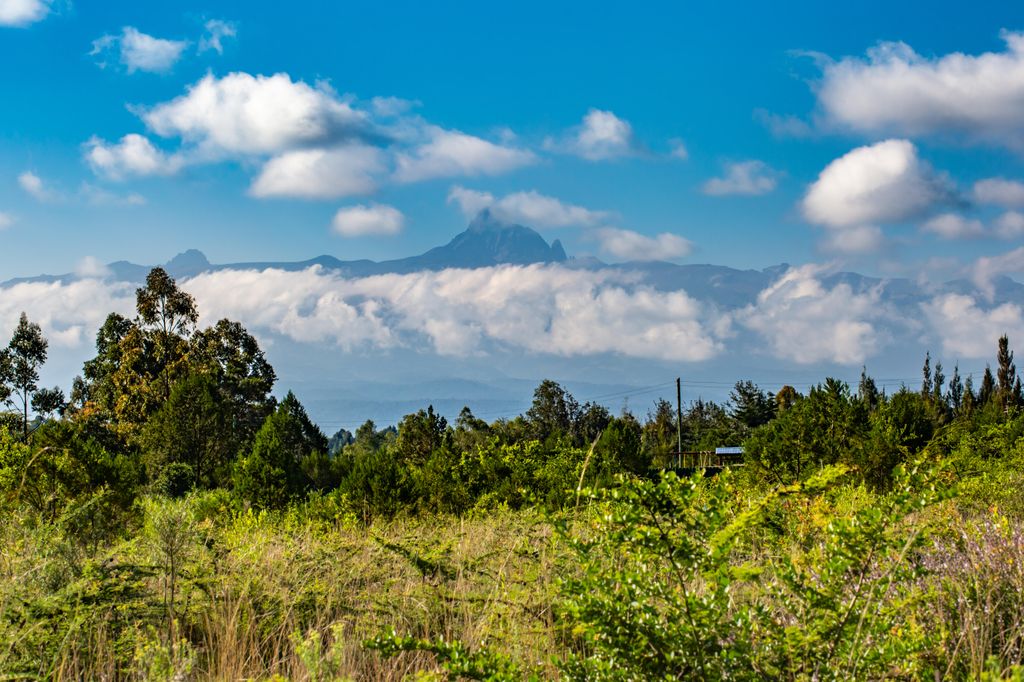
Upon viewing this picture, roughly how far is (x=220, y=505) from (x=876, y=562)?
41.7 ft

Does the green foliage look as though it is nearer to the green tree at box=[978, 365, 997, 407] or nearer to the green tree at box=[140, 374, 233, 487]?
the green tree at box=[140, 374, 233, 487]

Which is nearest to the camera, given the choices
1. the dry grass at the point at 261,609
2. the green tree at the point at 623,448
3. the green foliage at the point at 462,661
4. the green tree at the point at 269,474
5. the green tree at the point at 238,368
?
the green foliage at the point at 462,661

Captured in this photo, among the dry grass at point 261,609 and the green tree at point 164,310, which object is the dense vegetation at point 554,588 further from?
the green tree at point 164,310

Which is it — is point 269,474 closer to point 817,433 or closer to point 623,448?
point 623,448

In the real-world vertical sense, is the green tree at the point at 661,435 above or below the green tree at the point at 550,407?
below

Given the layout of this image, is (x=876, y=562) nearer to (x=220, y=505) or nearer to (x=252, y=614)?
(x=252, y=614)

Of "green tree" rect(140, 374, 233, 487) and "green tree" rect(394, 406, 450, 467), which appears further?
"green tree" rect(394, 406, 450, 467)

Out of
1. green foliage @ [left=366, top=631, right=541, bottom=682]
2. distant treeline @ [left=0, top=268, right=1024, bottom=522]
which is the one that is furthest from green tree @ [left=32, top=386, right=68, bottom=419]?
green foliage @ [left=366, top=631, right=541, bottom=682]

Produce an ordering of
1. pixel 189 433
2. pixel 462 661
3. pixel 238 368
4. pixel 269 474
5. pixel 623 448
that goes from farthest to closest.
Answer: pixel 238 368
pixel 189 433
pixel 623 448
pixel 269 474
pixel 462 661

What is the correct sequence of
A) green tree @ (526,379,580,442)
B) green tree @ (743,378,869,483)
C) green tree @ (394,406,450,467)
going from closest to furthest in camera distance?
green tree @ (743,378,869,483) → green tree @ (394,406,450,467) → green tree @ (526,379,580,442)

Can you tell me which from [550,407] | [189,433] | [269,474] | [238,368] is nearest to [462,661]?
[269,474]

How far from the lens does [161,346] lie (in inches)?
1271

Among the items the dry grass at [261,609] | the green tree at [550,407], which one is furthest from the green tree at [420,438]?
the green tree at [550,407]

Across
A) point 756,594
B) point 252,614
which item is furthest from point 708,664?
point 252,614
